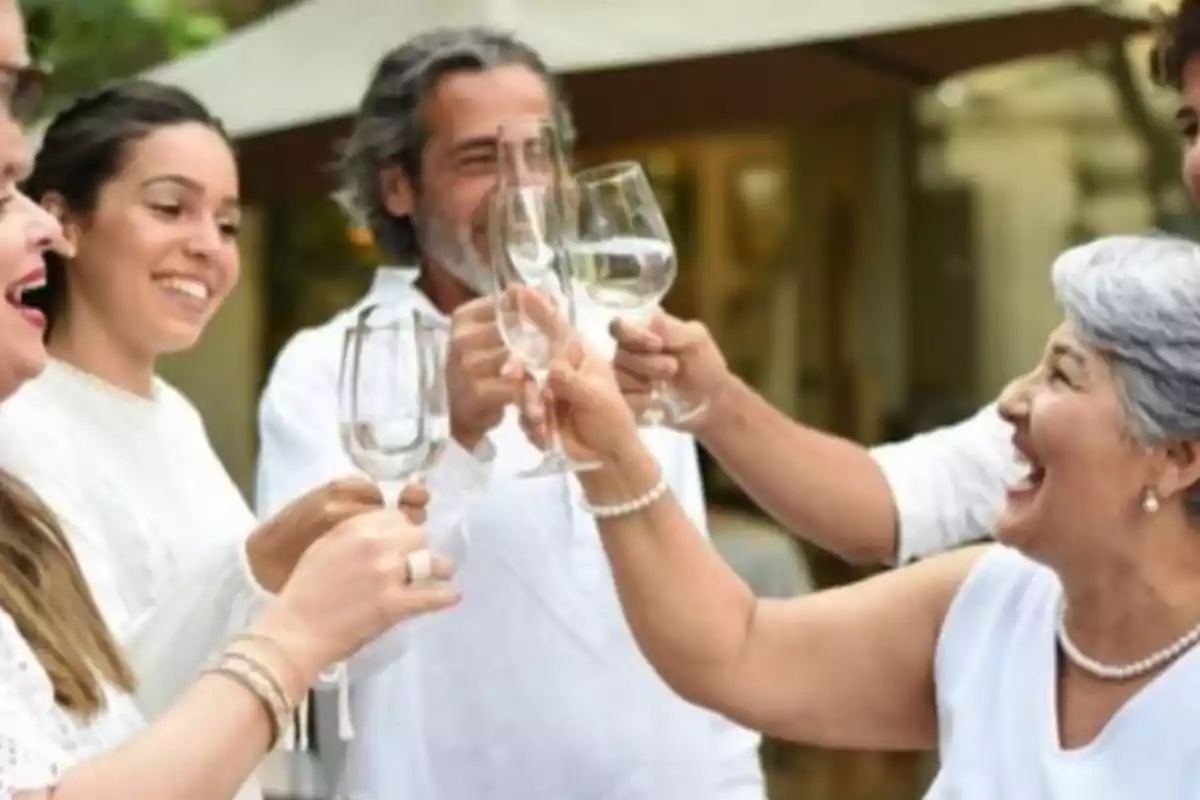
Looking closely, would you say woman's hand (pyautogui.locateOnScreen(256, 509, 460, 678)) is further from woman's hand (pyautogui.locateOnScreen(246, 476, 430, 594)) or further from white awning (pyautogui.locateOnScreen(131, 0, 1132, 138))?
white awning (pyautogui.locateOnScreen(131, 0, 1132, 138))

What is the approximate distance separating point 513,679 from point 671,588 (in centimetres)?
50

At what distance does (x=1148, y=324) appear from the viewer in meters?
1.85

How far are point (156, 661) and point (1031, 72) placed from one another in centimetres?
644

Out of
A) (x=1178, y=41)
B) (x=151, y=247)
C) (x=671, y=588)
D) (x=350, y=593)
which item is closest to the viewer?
(x=350, y=593)

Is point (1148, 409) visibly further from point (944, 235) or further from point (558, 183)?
point (944, 235)

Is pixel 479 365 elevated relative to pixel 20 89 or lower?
lower

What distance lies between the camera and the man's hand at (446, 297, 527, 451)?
6.82 ft

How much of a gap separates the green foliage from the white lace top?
198 centimetres

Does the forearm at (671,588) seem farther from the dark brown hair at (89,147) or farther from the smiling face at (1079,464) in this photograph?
the dark brown hair at (89,147)

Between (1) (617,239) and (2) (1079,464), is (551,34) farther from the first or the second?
(2) (1079,464)

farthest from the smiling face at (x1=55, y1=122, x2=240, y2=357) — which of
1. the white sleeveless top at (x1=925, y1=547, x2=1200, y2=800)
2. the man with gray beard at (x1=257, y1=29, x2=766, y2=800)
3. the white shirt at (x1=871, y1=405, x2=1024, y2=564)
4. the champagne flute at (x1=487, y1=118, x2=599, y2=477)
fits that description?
the white sleeveless top at (x1=925, y1=547, x2=1200, y2=800)

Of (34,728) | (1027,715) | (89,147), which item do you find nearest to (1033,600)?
(1027,715)

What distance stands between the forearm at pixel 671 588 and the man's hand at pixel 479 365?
14cm

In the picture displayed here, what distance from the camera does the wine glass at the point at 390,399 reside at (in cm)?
189
